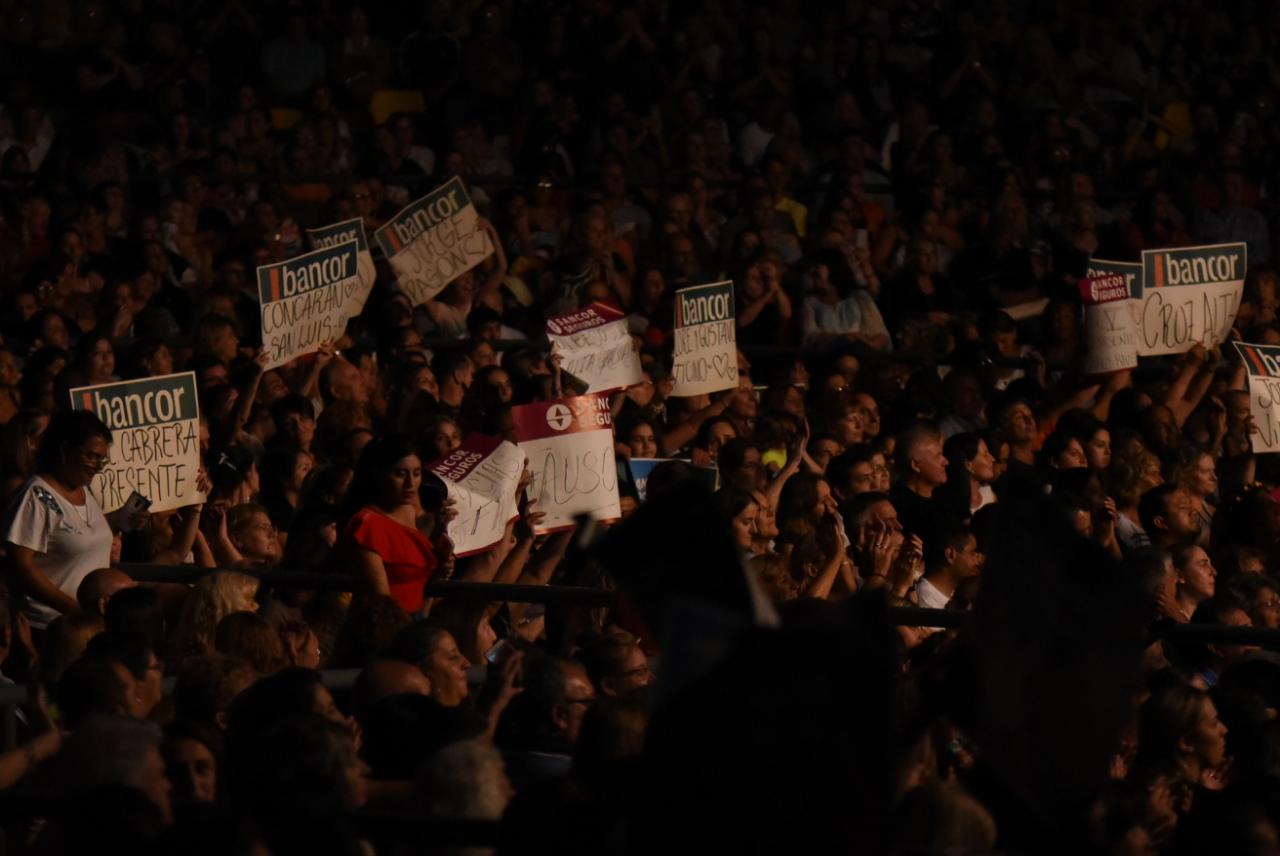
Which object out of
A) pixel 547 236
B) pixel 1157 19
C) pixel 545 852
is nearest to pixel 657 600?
pixel 545 852

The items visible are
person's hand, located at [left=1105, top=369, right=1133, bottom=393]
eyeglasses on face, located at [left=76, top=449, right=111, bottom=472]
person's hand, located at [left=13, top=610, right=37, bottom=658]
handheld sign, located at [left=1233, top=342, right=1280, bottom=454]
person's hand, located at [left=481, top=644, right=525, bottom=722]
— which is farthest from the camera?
person's hand, located at [left=1105, top=369, right=1133, bottom=393]

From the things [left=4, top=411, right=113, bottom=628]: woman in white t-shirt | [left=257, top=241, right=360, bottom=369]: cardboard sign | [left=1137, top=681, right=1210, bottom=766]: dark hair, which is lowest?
[left=1137, top=681, right=1210, bottom=766]: dark hair

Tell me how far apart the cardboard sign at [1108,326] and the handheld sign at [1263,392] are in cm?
71

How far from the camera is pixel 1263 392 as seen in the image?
33.6 ft

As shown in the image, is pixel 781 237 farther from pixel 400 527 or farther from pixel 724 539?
pixel 724 539

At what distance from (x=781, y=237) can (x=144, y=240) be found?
3699 mm

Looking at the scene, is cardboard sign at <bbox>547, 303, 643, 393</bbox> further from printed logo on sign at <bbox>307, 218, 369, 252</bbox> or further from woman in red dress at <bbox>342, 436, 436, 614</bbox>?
woman in red dress at <bbox>342, 436, 436, 614</bbox>

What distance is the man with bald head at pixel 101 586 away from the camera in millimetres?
6172

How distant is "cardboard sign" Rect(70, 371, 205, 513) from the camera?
782cm

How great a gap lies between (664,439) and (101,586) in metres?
4.34

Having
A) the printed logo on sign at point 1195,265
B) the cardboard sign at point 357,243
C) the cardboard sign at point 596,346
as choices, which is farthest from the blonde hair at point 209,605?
the printed logo on sign at point 1195,265

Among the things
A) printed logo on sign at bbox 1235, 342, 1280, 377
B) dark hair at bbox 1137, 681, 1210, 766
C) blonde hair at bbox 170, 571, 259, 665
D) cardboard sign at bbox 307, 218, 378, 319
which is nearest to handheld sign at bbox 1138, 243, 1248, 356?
printed logo on sign at bbox 1235, 342, 1280, 377

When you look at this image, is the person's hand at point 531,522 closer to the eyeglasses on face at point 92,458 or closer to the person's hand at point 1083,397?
the eyeglasses on face at point 92,458

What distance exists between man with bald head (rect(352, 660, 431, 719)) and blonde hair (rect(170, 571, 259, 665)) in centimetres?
76
